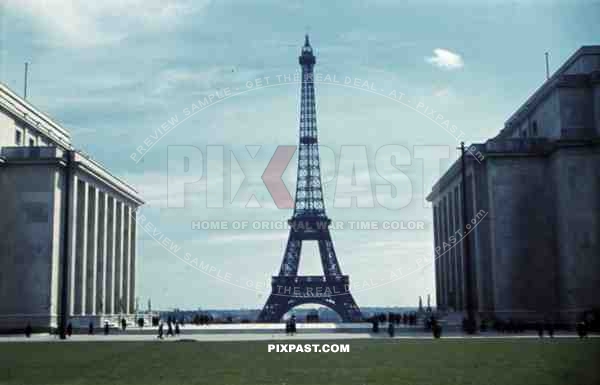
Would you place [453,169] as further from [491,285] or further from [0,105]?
Answer: [0,105]

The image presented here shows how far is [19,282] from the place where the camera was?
64.8m

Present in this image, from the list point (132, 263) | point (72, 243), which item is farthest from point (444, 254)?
point (72, 243)

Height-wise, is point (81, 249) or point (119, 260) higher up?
point (81, 249)

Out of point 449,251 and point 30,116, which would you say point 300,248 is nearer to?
point 449,251

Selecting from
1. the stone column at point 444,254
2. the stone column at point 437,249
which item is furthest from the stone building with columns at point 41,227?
the stone column at point 437,249

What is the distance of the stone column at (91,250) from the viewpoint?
243ft

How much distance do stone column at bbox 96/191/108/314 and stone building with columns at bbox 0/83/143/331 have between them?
0.29 meters

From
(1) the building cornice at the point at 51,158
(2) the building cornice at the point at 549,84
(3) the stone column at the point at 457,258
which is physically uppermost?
(2) the building cornice at the point at 549,84

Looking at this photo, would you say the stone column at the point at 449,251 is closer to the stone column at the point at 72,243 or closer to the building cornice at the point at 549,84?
the building cornice at the point at 549,84

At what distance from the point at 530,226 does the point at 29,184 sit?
4077 cm

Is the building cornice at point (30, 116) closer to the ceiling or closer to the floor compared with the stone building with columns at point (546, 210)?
closer to the ceiling

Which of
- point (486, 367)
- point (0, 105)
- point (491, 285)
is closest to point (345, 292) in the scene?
point (491, 285)

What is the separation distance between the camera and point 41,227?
64938 millimetres

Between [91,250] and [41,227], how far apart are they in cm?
1066
